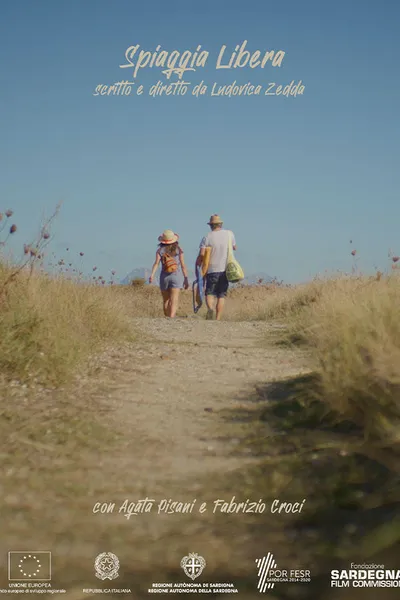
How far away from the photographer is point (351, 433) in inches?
126

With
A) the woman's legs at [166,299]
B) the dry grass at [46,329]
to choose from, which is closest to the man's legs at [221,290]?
the woman's legs at [166,299]

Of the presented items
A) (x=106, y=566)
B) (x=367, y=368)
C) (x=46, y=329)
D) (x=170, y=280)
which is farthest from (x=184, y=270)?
(x=106, y=566)

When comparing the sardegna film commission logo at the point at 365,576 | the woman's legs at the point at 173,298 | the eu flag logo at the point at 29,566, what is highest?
the woman's legs at the point at 173,298

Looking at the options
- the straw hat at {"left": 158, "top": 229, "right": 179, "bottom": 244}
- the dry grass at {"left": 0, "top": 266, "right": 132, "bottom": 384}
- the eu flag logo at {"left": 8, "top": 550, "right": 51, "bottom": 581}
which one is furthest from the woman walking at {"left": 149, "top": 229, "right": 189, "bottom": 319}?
the eu flag logo at {"left": 8, "top": 550, "right": 51, "bottom": 581}

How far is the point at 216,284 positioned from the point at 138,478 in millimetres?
8787

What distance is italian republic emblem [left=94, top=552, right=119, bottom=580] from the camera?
2.06 m

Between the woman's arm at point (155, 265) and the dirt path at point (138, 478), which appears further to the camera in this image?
the woman's arm at point (155, 265)

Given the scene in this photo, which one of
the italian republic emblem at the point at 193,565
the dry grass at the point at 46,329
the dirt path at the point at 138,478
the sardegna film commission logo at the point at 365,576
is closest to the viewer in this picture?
the sardegna film commission logo at the point at 365,576

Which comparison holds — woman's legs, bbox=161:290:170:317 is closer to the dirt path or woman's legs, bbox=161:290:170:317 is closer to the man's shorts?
the man's shorts

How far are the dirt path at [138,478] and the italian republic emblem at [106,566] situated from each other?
2 centimetres

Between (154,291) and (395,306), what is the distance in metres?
18.4

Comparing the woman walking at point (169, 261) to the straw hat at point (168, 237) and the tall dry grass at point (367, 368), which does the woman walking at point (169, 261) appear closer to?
the straw hat at point (168, 237)

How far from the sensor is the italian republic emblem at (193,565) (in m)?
2.03

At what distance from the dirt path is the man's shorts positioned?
5.99 metres
